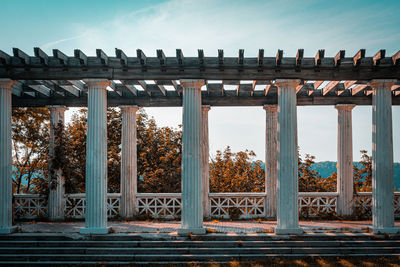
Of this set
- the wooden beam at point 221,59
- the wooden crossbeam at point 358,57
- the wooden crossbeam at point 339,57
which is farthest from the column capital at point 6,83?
the wooden crossbeam at point 358,57

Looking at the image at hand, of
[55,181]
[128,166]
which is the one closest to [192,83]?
[128,166]

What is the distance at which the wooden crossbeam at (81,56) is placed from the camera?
999 centimetres

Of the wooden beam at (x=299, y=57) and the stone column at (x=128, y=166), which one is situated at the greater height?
the wooden beam at (x=299, y=57)

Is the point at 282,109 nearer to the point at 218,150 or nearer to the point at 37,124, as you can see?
the point at 37,124

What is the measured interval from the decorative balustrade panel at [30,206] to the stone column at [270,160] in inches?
389

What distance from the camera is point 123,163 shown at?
1452cm

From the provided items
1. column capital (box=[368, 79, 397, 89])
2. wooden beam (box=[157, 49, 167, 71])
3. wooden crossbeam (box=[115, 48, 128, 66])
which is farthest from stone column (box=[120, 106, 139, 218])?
column capital (box=[368, 79, 397, 89])

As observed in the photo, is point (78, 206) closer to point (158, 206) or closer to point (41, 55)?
point (158, 206)

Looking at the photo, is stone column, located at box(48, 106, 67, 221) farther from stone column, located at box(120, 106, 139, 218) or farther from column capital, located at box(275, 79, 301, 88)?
column capital, located at box(275, 79, 301, 88)

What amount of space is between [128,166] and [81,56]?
5812mm

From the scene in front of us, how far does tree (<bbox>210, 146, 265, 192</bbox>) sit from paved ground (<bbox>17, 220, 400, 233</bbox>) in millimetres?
10940

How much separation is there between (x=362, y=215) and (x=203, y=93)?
874cm

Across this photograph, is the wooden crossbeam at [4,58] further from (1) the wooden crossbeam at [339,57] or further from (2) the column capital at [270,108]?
(1) the wooden crossbeam at [339,57]

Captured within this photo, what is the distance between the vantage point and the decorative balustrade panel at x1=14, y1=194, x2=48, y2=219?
47.7 feet
